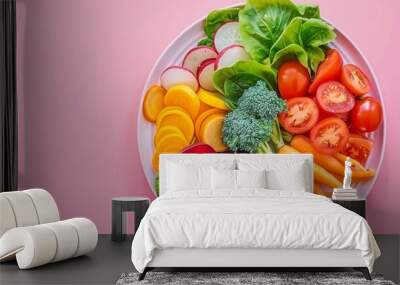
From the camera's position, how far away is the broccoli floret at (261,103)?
745 centimetres

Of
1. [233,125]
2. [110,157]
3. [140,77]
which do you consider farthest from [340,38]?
[110,157]

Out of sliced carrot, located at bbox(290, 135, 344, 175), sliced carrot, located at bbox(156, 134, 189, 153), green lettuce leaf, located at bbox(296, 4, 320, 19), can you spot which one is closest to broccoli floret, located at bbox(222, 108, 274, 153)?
sliced carrot, located at bbox(290, 135, 344, 175)

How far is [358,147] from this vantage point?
25.1ft

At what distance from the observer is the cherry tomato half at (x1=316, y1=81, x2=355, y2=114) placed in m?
7.58

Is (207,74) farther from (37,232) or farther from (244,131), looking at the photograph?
(37,232)

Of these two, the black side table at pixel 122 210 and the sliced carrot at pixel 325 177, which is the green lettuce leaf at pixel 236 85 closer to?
the sliced carrot at pixel 325 177

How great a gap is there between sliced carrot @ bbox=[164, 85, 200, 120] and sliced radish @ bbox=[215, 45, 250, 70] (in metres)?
0.40

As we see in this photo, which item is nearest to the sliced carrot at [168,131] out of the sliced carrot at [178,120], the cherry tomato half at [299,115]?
the sliced carrot at [178,120]

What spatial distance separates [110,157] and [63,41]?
1370 mm

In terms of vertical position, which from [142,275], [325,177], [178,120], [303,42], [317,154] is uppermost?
[303,42]

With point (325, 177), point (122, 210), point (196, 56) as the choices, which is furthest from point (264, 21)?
point (122, 210)

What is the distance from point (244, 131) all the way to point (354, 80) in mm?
1308

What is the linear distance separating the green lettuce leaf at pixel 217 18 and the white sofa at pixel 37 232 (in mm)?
2511

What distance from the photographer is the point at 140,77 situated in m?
7.80
